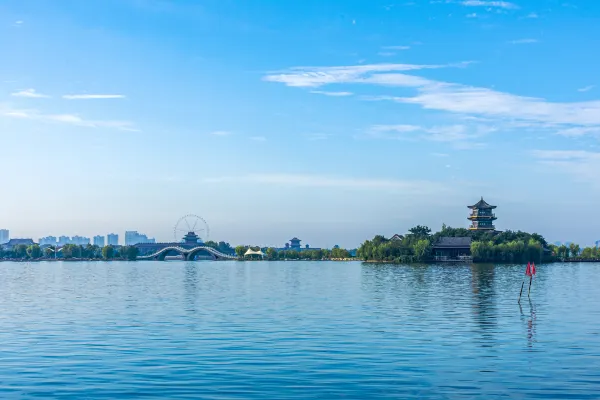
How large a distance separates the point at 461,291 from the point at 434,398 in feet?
138

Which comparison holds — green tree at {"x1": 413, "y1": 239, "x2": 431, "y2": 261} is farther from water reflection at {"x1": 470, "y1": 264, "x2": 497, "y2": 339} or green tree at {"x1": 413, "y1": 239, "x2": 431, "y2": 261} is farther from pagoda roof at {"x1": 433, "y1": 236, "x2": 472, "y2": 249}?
water reflection at {"x1": 470, "y1": 264, "x2": 497, "y2": 339}

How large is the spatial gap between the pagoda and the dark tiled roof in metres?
18.9

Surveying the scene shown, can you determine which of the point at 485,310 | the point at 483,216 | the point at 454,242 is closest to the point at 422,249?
the point at 454,242

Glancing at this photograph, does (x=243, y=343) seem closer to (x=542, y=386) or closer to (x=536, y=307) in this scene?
(x=542, y=386)

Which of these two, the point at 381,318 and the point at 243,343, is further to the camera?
the point at 381,318

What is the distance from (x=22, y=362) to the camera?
2491cm

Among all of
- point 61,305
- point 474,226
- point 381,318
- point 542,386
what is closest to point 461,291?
point 381,318

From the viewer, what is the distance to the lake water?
2039 cm

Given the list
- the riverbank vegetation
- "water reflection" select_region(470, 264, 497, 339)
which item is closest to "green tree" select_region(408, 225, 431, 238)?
the riverbank vegetation

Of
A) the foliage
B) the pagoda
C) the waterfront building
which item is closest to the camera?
the foliage

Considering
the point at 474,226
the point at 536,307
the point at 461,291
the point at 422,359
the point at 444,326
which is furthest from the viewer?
the point at 474,226

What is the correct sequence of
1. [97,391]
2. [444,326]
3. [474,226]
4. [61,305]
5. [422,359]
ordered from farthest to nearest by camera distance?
[474,226] < [61,305] < [444,326] < [422,359] < [97,391]

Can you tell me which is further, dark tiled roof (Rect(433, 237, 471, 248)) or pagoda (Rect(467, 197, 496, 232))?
pagoda (Rect(467, 197, 496, 232))

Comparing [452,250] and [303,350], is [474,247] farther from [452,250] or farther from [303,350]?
[303,350]
